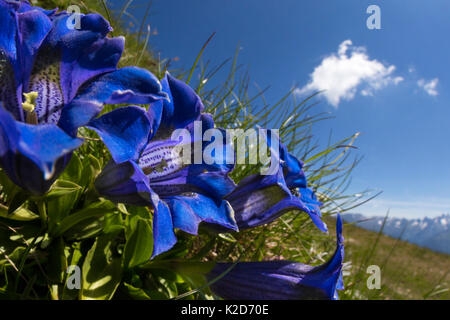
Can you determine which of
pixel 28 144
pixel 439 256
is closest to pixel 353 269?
pixel 28 144

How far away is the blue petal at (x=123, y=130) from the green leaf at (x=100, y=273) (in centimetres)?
56

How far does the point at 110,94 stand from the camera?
0.71 metres

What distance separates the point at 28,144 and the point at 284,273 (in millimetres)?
791

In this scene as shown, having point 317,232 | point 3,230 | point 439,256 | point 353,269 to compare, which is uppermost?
point 3,230

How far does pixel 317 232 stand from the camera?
2.47m

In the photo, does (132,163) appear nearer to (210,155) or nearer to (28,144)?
(28,144)

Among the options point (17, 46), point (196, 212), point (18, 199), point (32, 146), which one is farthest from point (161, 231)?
point (17, 46)

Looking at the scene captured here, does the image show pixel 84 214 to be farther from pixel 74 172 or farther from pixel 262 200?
pixel 262 200

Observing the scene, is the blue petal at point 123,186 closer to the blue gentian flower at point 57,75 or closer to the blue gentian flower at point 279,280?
the blue gentian flower at point 57,75

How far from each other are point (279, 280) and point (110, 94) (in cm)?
72

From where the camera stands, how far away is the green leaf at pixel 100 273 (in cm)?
101

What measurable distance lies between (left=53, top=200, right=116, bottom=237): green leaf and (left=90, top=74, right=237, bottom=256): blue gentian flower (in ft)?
0.43

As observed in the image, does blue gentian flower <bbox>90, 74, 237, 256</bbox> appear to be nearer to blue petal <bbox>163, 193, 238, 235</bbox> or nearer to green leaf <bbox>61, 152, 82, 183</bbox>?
blue petal <bbox>163, 193, 238, 235</bbox>

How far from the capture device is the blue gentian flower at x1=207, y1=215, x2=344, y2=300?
94cm
